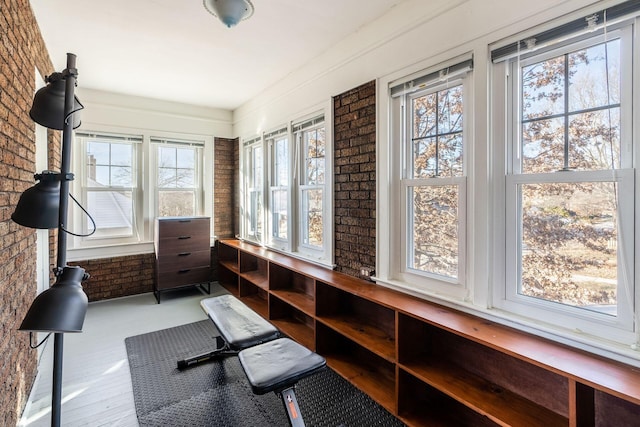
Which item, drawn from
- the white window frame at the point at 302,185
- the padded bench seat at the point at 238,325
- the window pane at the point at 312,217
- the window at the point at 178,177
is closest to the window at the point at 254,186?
the window at the point at 178,177

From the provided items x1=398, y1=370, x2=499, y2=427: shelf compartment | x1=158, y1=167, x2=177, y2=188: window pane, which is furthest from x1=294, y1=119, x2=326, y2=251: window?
x1=158, y1=167, x2=177, y2=188: window pane

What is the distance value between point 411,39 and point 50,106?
2151mm

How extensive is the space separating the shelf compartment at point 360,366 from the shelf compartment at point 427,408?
0.10 m

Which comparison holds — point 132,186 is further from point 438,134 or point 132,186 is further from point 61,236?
point 438,134

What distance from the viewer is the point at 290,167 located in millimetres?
3740

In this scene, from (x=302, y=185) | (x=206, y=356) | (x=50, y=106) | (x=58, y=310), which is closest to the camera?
(x=58, y=310)

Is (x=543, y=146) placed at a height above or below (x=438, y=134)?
below

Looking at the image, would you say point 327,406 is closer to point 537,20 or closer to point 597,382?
point 597,382

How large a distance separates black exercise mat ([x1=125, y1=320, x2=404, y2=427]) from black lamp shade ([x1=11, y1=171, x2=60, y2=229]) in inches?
59.3

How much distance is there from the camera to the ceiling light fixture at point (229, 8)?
2.20 m

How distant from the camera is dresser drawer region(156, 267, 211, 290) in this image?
4328mm

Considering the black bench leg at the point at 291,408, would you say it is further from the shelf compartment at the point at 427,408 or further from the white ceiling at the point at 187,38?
the white ceiling at the point at 187,38

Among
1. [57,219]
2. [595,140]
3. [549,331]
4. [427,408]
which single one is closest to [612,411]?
[549,331]

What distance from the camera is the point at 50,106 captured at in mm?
1412
